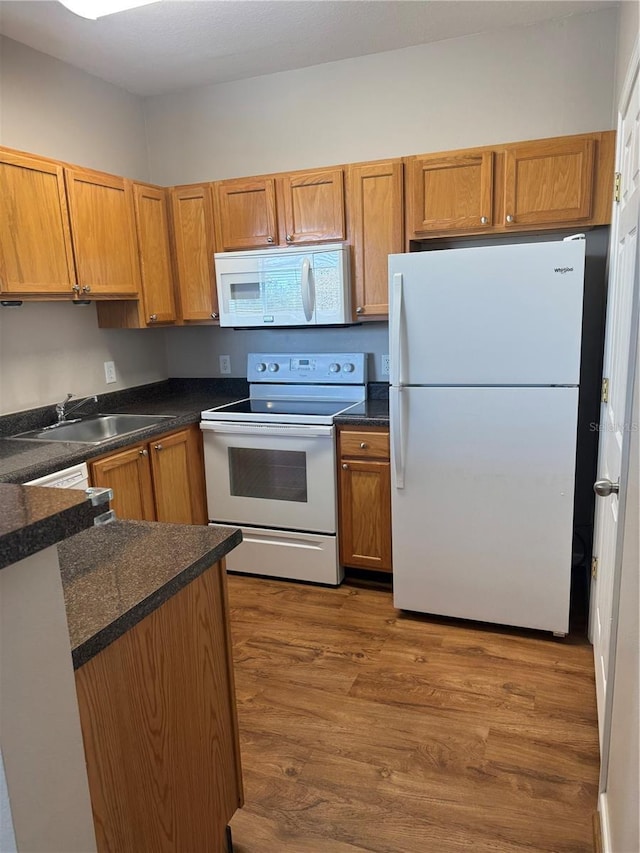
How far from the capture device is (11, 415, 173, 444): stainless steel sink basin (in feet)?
9.42

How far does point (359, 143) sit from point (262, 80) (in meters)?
0.67

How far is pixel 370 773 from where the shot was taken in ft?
6.10

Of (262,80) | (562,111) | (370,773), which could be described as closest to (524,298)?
(562,111)

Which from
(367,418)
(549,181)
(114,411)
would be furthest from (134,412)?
(549,181)

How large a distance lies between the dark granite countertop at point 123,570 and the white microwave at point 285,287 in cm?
175

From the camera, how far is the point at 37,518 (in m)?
0.76

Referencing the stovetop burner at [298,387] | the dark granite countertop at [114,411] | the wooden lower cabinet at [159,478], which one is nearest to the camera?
the dark granite countertop at [114,411]

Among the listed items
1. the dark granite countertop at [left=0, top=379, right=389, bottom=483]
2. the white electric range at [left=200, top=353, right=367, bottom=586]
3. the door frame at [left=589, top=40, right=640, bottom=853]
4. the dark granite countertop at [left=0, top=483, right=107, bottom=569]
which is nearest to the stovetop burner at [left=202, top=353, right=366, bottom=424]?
the white electric range at [left=200, top=353, right=367, bottom=586]

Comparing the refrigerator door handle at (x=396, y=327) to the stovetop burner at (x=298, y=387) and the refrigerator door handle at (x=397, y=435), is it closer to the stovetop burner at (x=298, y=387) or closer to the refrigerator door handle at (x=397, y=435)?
the refrigerator door handle at (x=397, y=435)

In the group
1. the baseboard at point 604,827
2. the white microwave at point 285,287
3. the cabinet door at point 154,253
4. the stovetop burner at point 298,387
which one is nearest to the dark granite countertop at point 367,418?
the stovetop burner at point 298,387

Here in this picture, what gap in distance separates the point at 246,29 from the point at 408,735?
302 centimetres

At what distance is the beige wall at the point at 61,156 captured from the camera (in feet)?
9.09

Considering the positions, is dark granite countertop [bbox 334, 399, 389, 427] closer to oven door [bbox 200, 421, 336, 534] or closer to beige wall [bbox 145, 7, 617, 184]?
oven door [bbox 200, 421, 336, 534]

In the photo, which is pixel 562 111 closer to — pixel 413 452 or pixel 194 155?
pixel 413 452
